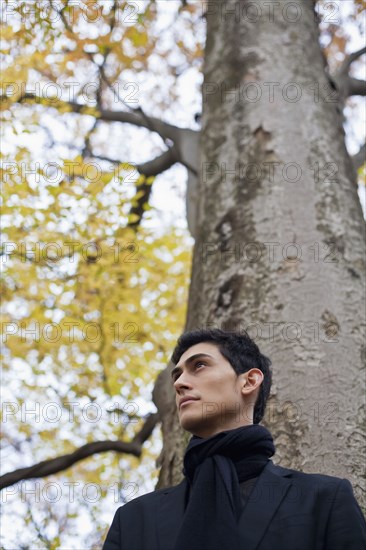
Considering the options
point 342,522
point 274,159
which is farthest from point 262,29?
point 342,522

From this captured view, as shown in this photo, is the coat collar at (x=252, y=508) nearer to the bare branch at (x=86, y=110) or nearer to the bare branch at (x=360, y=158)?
the bare branch at (x=360, y=158)

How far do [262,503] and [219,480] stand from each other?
15cm

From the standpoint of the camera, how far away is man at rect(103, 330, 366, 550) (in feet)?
7.07

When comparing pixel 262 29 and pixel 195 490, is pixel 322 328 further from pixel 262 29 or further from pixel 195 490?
pixel 262 29

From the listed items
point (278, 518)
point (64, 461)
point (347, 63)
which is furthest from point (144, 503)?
point (347, 63)

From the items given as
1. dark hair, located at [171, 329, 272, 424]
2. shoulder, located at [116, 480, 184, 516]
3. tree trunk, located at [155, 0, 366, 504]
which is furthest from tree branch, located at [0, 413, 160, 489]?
shoulder, located at [116, 480, 184, 516]

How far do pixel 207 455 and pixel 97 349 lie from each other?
5.88 m

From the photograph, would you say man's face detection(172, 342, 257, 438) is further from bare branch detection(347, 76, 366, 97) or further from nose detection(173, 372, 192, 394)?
bare branch detection(347, 76, 366, 97)

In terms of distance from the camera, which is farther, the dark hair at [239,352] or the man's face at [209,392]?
the dark hair at [239,352]

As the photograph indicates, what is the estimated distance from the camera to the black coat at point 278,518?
2143 millimetres

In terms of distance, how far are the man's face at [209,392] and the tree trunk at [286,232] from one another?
1.38 ft

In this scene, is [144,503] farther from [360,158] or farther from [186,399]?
[360,158]

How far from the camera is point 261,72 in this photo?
468cm

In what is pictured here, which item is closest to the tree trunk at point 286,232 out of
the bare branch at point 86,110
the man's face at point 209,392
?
the man's face at point 209,392
